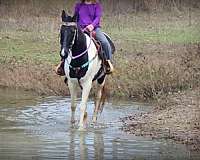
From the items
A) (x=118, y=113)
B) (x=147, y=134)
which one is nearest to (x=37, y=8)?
(x=118, y=113)

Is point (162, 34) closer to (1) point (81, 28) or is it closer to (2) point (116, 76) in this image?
(2) point (116, 76)

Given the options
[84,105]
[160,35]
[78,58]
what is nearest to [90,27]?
[78,58]

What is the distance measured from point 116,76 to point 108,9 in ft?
74.5

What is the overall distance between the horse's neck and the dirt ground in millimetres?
1596

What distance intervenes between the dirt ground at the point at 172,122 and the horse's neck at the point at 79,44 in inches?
62.8

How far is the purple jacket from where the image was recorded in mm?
12148

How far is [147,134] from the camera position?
34.8ft

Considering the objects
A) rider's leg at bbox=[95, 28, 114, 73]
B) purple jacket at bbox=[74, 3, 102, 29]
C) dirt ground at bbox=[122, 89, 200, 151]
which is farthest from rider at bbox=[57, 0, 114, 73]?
dirt ground at bbox=[122, 89, 200, 151]

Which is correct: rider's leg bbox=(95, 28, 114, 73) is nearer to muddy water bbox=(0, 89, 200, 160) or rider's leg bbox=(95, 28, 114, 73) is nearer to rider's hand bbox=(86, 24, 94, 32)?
rider's hand bbox=(86, 24, 94, 32)

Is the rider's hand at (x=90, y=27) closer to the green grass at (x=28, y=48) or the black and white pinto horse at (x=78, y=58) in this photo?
the black and white pinto horse at (x=78, y=58)

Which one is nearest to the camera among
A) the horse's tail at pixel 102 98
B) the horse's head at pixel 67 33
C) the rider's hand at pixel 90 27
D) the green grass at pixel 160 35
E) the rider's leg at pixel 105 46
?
the horse's head at pixel 67 33

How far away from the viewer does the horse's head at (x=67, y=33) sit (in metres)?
11.1

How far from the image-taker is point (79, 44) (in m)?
11.6

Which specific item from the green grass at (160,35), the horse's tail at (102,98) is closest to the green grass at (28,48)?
the green grass at (160,35)
